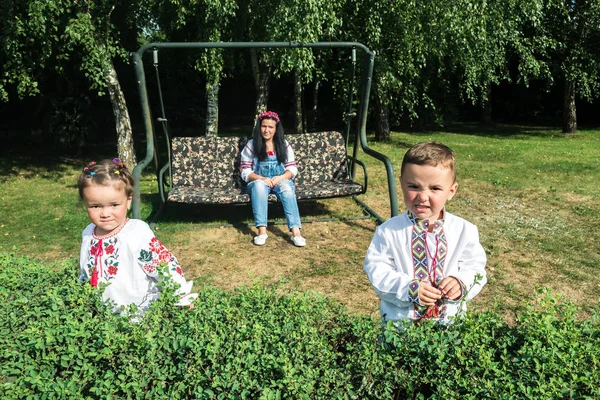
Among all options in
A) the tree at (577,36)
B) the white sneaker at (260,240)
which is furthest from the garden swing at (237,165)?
the tree at (577,36)

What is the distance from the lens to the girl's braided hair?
264 centimetres

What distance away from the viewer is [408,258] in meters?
2.38

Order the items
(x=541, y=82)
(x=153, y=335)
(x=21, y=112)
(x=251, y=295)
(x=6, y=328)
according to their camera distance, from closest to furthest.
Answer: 1. (x=153, y=335)
2. (x=6, y=328)
3. (x=251, y=295)
4. (x=21, y=112)
5. (x=541, y=82)

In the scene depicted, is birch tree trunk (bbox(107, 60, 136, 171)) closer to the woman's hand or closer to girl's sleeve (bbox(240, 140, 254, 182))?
girl's sleeve (bbox(240, 140, 254, 182))

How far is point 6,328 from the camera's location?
228 cm

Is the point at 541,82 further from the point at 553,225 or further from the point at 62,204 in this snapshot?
the point at 62,204

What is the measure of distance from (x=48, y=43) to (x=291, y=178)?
495 cm

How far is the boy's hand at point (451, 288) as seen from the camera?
229cm

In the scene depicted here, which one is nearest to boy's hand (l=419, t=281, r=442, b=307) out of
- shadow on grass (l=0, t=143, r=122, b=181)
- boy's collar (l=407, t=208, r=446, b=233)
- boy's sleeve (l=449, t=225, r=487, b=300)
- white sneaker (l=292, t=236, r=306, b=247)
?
boy's sleeve (l=449, t=225, r=487, b=300)

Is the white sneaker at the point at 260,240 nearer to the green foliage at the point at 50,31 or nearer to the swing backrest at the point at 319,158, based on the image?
the swing backrest at the point at 319,158

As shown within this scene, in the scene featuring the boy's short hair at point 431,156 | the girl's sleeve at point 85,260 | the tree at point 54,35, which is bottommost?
the girl's sleeve at point 85,260

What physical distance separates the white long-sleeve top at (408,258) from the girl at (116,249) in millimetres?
931

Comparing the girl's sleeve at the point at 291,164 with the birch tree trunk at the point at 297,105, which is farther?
the birch tree trunk at the point at 297,105

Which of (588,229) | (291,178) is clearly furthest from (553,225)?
(291,178)
